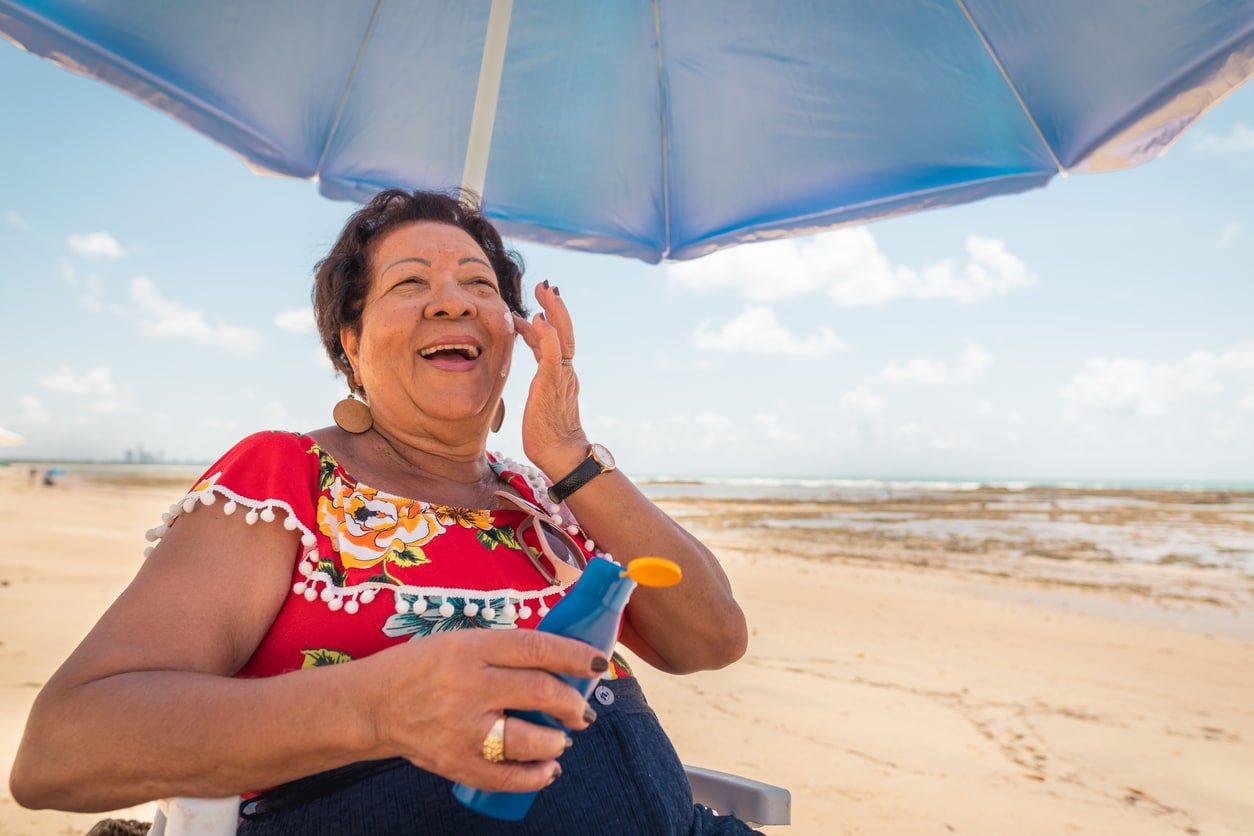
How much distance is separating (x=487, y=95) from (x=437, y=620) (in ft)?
5.55

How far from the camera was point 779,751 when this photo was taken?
419cm

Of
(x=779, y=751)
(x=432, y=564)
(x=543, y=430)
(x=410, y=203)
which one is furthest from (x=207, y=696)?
(x=779, y=751)

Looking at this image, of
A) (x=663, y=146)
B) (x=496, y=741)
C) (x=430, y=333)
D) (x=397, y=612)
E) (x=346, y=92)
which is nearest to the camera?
(x=496, y=741)

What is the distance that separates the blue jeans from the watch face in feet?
1.72

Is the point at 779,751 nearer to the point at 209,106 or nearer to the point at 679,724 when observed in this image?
the point at 679,724

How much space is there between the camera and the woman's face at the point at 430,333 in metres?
1.79

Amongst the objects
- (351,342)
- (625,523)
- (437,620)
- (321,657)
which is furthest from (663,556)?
(351,342)

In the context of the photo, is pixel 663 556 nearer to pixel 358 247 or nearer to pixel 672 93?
pixel 358 247

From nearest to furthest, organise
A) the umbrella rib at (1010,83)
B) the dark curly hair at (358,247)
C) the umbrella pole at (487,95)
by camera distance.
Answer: the dark curly hair at (358,247) → the umbrella rib at (1010,83) → the umbrella pole at (487,95)

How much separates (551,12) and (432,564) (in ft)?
6.21

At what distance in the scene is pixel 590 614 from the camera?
0.94 metres

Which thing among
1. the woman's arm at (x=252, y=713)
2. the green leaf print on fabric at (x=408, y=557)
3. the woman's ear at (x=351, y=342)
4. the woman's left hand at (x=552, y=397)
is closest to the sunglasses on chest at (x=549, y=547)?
the woman's left hand at (x=552, y=397)

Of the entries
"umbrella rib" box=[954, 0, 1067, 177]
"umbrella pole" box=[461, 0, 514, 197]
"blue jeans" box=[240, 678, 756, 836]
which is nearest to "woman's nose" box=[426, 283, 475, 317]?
"umbrella pole" box=[461, 0, 514, 197]

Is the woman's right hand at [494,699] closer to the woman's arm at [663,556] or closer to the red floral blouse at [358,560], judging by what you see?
the red floral blouse at [358,560]
